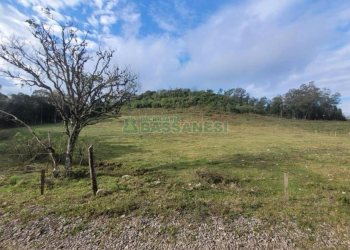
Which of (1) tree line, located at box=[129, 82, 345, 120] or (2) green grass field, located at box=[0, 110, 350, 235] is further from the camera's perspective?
(1) tree line, located at box=[129, 82, 345, 120]

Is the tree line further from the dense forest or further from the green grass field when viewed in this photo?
the green grass field

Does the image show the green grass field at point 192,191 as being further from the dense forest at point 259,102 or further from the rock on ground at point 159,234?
the dense forest at point 259,102

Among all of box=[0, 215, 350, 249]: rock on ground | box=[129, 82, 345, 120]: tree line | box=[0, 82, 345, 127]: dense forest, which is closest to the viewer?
box=[0, 215, 350, 249]: rock on ground

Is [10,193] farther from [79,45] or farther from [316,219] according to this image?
[316,219]

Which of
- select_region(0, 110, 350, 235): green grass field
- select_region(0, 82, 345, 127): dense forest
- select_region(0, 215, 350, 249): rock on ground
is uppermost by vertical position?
select_region(0, 82, 345, 127): dense forest

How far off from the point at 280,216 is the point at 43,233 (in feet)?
17.4

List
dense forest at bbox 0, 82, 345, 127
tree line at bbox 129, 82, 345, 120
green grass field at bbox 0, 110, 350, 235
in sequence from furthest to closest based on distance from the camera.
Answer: tree line at bbox 129, 82, 345, 120 < dense forest at bbox 0, 82, 345, 127 < green grass field at bbox 0, 110, 350, 235

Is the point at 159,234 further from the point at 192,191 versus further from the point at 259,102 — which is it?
the point at 259,102

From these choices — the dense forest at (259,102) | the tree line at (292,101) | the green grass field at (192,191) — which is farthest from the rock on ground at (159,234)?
the tree line at (292,101)

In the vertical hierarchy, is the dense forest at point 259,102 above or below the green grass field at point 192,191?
above

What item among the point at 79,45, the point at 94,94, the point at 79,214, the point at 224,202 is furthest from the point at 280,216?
the point at 79,45

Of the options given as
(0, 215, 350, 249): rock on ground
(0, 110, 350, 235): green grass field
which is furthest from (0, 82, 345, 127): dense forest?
(0, 215, 350, 249): rock on ground

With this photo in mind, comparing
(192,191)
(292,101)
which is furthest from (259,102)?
(192,191)

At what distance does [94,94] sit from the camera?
1159cm
